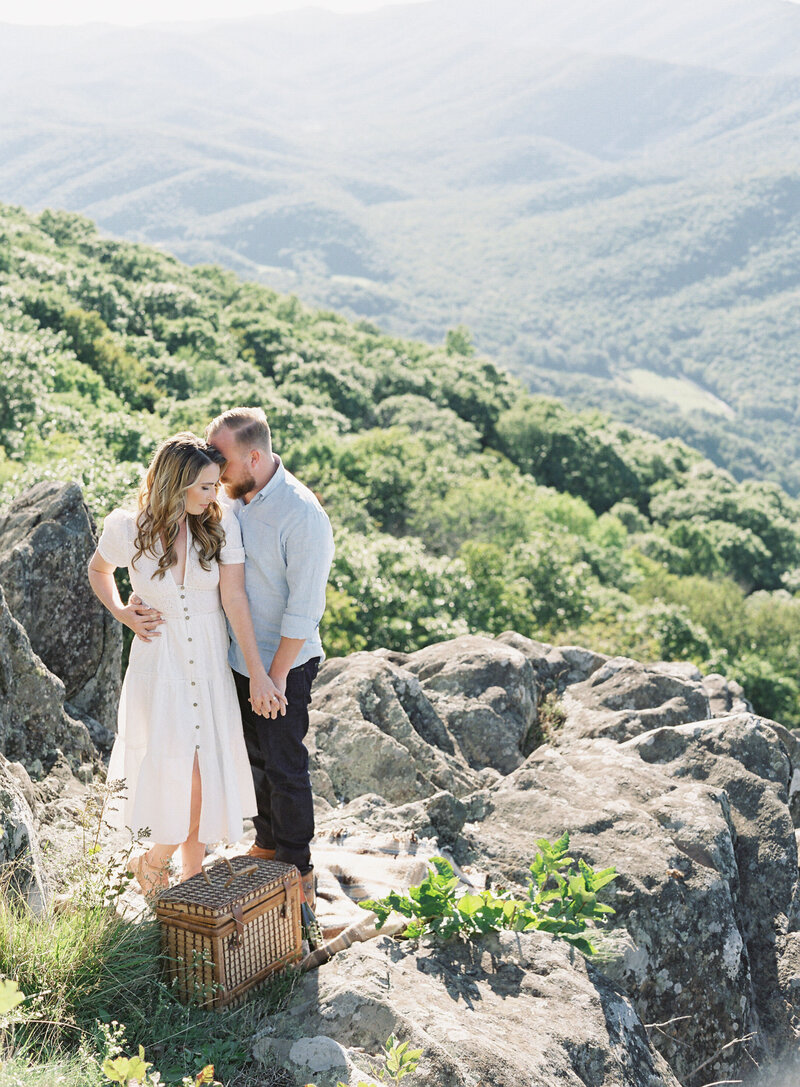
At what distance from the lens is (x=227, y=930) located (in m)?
4.37

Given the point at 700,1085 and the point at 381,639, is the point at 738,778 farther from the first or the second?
the point at 381,639

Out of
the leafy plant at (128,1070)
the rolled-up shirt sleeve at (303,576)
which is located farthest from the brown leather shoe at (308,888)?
the leafy plant at (128,1070)

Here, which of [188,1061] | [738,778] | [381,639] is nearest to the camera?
[188,1061]

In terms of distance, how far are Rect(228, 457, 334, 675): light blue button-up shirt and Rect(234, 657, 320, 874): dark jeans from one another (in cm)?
16

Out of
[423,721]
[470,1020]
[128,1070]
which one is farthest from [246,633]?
[423,721]

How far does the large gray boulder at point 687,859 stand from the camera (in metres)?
6.17

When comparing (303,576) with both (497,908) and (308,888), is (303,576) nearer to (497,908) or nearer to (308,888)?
(308,888)

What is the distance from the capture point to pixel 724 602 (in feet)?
145

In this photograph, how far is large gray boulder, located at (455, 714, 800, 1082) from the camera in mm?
6168

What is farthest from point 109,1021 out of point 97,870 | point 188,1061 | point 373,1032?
point 373,1032

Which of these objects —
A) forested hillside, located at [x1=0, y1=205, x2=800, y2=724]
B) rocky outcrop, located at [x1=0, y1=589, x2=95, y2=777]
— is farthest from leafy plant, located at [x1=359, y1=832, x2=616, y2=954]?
forested hillside, located at [x1=0, y1=205, x2=800, y2=724]

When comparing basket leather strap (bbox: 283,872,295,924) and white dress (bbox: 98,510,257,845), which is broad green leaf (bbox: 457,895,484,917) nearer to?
basket leather strap (bbox: 283,872,295,924)

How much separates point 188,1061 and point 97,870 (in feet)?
3.24

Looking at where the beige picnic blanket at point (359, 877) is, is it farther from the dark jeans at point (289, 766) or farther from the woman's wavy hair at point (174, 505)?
the woman's wavy hair at point (174, 505)
